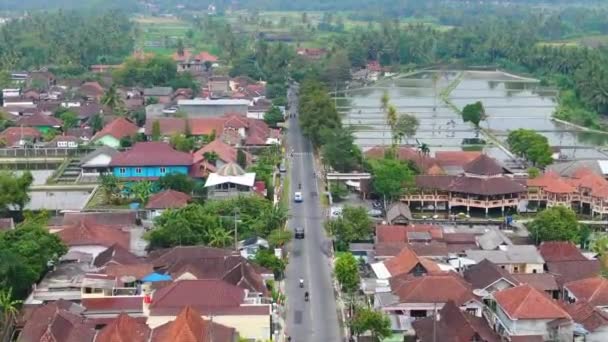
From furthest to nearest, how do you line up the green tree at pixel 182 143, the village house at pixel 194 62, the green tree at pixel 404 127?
the village house at pixel 194 62, the green tree at pixel 404 127, the green tree at pixel 182 143

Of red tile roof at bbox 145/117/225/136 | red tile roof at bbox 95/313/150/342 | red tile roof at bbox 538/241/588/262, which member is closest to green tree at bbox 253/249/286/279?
red tile roof at bbox 95/313/150/342

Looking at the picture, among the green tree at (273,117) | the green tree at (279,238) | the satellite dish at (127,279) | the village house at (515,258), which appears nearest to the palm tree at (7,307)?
the satellite dish at (127,279)

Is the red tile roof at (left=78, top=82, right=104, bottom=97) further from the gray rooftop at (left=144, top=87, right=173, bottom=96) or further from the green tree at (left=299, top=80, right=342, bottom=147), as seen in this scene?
the green tree at (left=299, top=80, right=342, bottom=147)

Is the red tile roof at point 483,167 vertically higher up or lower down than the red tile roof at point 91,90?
higher up

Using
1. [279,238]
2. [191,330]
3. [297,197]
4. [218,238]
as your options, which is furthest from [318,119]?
[191,330]

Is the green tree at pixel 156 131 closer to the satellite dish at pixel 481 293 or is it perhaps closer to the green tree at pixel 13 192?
the green tree at pixel 13 192

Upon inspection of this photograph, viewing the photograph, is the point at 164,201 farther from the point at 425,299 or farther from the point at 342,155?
the point at 425,299

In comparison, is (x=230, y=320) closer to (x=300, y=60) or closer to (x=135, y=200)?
(x=135, y=200)
